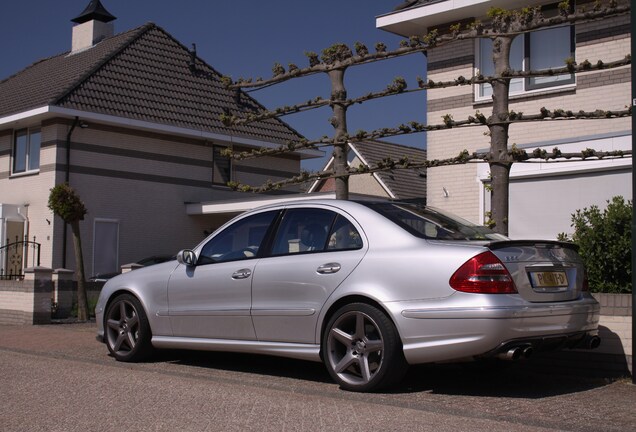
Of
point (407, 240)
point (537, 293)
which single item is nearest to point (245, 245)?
point (407, 240)

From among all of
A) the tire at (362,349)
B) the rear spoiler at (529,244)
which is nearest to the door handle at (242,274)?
the tire at (362,349)

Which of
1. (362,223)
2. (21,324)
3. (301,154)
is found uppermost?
(301,154)

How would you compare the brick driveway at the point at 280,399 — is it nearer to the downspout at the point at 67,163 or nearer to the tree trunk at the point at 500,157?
the tree trunk at the point at 500,157

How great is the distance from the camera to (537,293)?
6391 mm

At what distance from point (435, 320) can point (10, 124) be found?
62.2ft

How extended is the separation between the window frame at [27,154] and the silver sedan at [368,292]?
15054 mm

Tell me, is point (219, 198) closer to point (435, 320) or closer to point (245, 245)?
point (245, 245)

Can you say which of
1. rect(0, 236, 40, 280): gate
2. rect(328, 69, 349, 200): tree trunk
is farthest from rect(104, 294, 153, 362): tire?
rect(0, 236, 40, 280): gate

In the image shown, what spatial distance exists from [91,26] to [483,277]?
2385 cm

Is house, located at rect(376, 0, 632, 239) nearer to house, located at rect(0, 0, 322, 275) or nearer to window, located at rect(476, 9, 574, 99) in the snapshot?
window, located at rect(476, 9, 574, 99)

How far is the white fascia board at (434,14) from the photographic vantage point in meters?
14.2

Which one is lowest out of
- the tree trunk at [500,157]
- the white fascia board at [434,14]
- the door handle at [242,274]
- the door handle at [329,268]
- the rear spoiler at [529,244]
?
the door handle at [242,274]

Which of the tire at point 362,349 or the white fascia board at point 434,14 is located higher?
the white fascia board at point 434,14

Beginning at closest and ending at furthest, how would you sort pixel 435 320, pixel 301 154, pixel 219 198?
pixel 435 320 < pixel 219 198 < pixel 301 154
